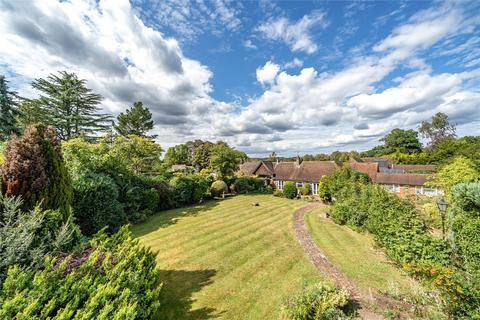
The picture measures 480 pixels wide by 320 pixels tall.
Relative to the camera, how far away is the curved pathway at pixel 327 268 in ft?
19.7

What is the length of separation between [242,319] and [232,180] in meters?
25.4

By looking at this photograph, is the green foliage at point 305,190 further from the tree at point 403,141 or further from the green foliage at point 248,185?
the tree at point 403,141

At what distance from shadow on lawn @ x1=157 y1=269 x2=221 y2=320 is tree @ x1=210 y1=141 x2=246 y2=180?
842 inches

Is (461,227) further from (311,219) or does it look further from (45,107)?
(45,107)

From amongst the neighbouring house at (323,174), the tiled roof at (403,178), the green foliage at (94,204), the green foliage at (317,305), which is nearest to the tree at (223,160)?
the neighbouring house at (323,174)

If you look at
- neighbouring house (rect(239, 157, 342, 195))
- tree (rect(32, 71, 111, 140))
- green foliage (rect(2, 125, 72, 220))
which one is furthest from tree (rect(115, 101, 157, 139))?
green foliage (rect(2, 125, 72, 220))

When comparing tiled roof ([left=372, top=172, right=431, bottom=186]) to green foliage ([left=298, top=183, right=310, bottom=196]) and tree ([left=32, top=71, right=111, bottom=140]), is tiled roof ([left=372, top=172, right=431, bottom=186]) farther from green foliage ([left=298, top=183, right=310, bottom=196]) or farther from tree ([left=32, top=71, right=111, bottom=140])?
tree ([left=32, top=71, right=111, bottom=140])

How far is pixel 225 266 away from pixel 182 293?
2133 mm

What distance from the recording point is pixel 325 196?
23984 mm

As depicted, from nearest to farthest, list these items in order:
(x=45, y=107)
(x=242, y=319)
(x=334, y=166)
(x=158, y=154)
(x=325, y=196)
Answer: (x=242, y=319) → (x=45, y=107) → (x=325, y=196) → (x=158, y=154) → (x=334, y=166)

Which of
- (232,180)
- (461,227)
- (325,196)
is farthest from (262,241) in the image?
(232,180)

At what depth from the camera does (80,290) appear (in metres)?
3.20

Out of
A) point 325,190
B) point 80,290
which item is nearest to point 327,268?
point 80,290

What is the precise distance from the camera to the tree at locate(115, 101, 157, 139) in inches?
1310
